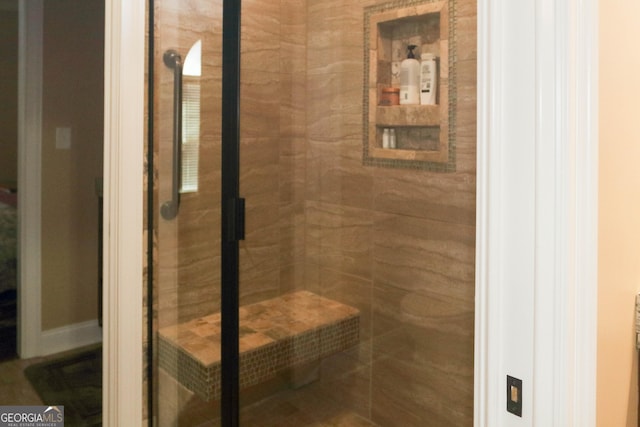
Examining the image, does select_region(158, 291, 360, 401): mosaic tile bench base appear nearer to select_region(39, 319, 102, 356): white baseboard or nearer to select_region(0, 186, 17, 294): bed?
select_region(39, 319, 102, 356): white baseboard

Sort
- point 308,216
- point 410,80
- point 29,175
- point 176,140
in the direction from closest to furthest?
point 176,140
point 410,80
point 308,216
point 29,175

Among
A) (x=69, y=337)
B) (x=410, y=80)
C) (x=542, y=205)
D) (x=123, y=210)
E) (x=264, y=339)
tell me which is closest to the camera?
(x=542, y=205)

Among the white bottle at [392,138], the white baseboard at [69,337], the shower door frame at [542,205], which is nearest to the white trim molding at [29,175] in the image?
the white baseboard at [69,337]

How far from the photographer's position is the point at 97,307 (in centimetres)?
317

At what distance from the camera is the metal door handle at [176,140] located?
1.65 metres

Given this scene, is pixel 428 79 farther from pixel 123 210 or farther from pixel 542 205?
pixel 542 205

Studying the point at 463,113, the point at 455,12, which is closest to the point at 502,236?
the point at 463,113

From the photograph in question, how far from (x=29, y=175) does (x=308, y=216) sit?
168cm

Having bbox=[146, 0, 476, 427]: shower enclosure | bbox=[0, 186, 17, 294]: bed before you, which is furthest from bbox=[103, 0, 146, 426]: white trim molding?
bbox=[0, 186, 17, 294]: bed

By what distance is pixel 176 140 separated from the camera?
1672 mm

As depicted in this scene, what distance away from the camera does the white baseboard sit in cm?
299

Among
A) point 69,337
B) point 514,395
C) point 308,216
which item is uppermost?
point 308,216

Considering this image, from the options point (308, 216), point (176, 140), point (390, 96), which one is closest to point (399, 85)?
point (390, 96)

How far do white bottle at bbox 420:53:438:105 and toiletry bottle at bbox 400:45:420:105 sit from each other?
0.02 meters
